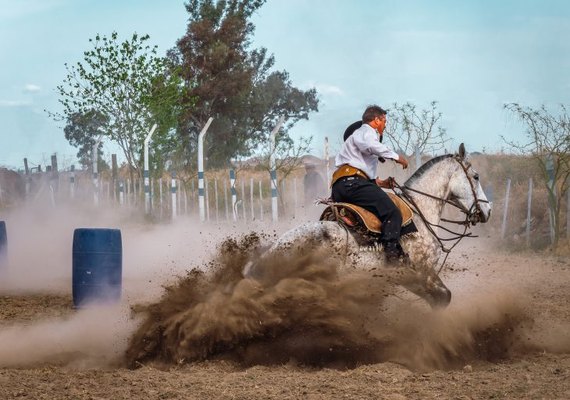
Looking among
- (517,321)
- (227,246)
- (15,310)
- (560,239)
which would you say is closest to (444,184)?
(517,321)

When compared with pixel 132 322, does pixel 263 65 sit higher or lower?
higher

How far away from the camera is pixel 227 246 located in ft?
26.4

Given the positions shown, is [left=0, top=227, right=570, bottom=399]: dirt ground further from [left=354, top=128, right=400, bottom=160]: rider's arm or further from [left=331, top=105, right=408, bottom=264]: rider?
[left=354, top=128, right=400, bottom=160]: rider's arm

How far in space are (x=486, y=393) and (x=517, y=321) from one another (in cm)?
265

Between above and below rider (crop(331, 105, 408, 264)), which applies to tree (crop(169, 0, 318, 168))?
above

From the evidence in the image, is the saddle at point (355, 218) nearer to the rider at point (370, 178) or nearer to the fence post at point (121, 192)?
the rider at point (370, 178)

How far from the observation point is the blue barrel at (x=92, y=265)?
1146cm

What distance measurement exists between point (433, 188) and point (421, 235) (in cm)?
70

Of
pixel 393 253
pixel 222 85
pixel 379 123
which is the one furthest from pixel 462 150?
pixel 222 85

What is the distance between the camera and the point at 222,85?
3762 centimetres

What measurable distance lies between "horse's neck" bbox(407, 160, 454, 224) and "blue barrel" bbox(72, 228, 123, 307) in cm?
420

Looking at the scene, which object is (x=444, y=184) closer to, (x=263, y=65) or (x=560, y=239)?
(x=560, y=239)

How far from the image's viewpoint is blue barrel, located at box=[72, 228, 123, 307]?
451 inches

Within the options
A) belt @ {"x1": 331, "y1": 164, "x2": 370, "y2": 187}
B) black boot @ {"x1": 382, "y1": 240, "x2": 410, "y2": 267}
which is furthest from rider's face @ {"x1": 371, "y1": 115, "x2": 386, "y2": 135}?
black boot @ {"x1": 382, "y1": 240, "x2": 410, "y2": 267}
